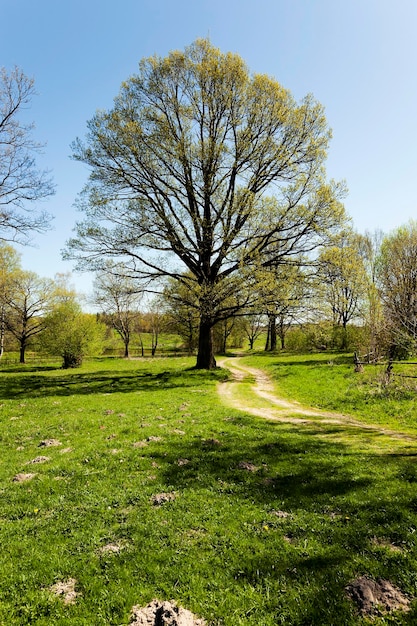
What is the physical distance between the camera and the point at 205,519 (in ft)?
21.4

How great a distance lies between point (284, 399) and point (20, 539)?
16.4m

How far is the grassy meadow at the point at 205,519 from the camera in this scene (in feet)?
15.0

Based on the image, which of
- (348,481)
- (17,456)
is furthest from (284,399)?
(17,456)

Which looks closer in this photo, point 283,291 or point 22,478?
point 22,478

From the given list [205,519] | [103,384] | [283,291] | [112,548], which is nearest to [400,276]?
[283,291]

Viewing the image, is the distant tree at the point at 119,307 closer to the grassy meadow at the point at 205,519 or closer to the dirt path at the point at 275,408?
the dirt path at the point at 275,408

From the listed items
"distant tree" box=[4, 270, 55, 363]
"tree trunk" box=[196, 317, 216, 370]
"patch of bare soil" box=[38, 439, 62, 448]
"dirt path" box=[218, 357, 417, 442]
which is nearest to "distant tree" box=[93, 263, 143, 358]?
"distant tree" box=[4, 270, 55, 363]

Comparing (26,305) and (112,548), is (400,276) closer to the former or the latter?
(112,548)

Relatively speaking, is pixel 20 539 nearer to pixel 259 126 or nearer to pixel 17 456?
pixel 17 456

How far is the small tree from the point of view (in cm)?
3903

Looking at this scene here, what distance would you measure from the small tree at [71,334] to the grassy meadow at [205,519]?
89.1 feet

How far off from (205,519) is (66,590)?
266cm

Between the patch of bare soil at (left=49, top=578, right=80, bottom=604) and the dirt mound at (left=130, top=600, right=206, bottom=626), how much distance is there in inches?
38.2

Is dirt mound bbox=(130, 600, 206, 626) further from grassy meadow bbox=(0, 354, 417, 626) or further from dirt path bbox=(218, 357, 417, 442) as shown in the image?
dirt path bbox=(218, 357, 417, 442)
